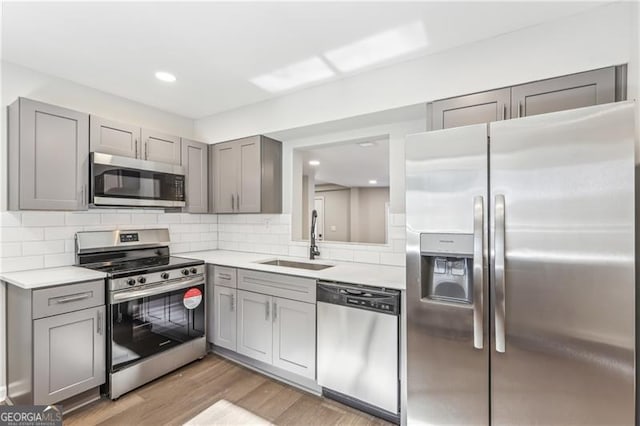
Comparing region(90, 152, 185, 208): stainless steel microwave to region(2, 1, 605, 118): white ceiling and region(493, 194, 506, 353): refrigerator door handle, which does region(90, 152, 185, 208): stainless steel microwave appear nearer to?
region(2, 1, 605, 118): white ceiling

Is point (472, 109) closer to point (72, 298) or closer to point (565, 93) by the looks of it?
point (565, 93)

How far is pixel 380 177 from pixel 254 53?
5.48 metres

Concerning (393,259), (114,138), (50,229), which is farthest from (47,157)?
(393,259)

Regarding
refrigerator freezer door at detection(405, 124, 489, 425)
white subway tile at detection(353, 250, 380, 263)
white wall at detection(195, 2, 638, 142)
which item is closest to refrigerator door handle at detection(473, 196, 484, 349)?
refrigerator freezer door at detection(405, 124, 489, 425)

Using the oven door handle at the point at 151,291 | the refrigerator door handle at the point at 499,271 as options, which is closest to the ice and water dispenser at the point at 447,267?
the refrigerator door handle at the point at 499,271

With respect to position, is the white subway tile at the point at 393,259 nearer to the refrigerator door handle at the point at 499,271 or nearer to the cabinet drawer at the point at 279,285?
the cabinet drawer at the point at 279,285

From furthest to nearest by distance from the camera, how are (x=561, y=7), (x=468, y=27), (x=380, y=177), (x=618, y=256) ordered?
(x=380, y=177) < (x=468, y=27) < (x=561, y=7) < (x=618, y=256)

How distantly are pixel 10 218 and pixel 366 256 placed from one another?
278 cm

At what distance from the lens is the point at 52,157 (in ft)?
7.50

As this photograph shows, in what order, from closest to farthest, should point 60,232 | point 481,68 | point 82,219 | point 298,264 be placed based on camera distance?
1. point 481,68
2. point 60,232
3. point 82,219
4. point 298,264

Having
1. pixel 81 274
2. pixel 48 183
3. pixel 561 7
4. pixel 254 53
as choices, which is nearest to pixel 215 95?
pixel 254 53

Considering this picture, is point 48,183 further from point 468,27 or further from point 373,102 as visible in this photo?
point 468,27

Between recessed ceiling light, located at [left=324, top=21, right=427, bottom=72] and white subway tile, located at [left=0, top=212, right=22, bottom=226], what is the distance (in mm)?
2570

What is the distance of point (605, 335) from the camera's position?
1328 mm
